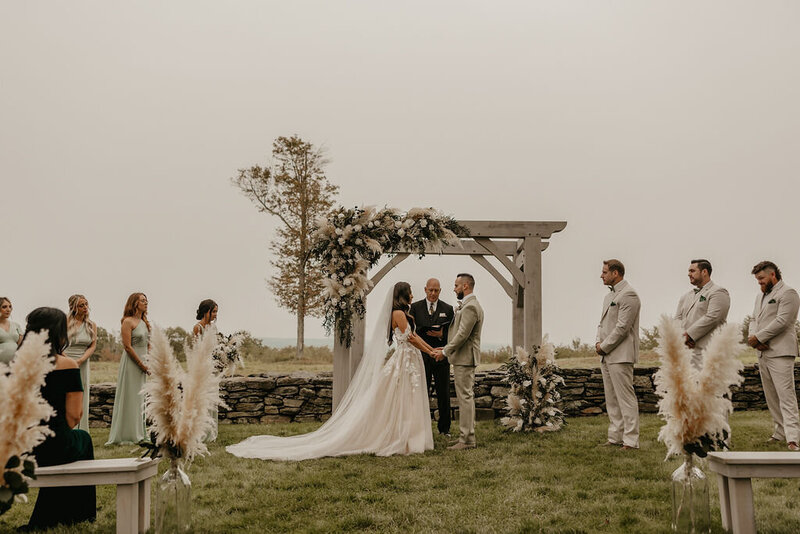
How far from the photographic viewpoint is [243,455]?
704cm

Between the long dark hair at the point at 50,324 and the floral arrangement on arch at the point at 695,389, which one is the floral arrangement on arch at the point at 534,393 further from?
the long dark hair at the point at 50,324

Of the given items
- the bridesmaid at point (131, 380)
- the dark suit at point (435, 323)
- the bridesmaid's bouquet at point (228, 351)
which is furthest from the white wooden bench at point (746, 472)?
the bridesmaid at point (131, 380)

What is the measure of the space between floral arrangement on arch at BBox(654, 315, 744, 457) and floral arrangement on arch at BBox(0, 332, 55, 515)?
325 cm

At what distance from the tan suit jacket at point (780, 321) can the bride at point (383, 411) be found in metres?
3.77

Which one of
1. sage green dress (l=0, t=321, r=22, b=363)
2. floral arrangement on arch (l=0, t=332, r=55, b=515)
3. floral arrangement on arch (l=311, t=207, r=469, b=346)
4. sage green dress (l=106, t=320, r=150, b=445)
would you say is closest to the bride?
floral arrangement on arch (l=311, t=207, r=469, b=346)

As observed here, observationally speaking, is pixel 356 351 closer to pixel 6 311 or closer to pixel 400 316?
pixel 400 316

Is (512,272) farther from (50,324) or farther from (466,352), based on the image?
(50,324)

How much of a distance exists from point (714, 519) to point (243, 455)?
4804mm

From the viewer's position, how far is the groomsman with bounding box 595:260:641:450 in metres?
7.00

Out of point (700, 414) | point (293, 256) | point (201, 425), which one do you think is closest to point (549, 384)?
point (700, 414)

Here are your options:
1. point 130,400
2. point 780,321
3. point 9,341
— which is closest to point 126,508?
point 130,400

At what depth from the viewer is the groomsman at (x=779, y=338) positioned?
6641 mm

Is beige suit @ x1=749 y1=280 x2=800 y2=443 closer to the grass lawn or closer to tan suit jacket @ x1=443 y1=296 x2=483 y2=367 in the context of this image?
the grass lawn

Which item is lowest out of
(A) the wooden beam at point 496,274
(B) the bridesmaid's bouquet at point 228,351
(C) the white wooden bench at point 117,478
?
(C) the white wooden bench at point 117,478
